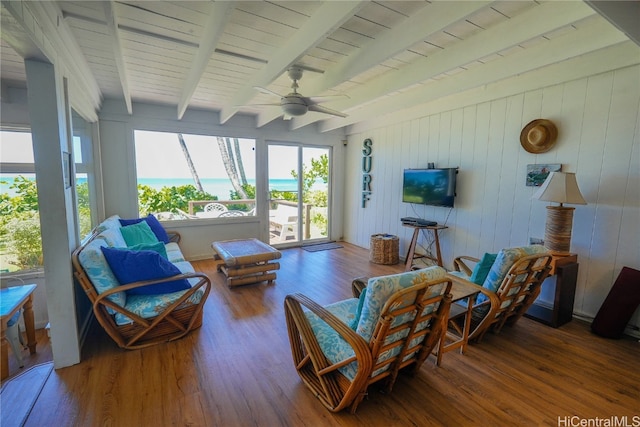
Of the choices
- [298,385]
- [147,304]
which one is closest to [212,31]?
[147,304]

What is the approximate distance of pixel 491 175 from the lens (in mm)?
3623

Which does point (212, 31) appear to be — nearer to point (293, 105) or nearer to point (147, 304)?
point (293, 105)

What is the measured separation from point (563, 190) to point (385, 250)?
2513 millimetres

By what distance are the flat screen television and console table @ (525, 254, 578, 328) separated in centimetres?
146

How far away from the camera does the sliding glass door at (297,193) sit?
5594 mm

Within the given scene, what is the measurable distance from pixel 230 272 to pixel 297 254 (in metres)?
1.85

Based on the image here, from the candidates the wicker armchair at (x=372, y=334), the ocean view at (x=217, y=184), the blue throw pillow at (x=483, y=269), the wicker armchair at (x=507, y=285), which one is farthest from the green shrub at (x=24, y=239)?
the blue throw pillow at (x=483, y=269)

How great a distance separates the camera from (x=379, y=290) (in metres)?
1.43

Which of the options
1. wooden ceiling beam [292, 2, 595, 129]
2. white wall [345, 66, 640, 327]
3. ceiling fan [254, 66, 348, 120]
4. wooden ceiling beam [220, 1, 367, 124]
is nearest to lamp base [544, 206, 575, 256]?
white wall [345, 66, 640, 327]

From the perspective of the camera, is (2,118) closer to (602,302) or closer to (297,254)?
(297,254)

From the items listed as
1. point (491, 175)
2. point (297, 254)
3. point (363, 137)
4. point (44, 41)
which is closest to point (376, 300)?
point (44, 41)

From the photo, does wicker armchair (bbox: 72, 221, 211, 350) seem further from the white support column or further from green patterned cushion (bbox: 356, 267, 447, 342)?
green patterned cushion (bbox: 356, 267, 447, 342)

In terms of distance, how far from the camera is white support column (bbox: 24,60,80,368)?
6.08 ft

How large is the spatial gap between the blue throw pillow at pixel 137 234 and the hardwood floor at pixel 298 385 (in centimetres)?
116
